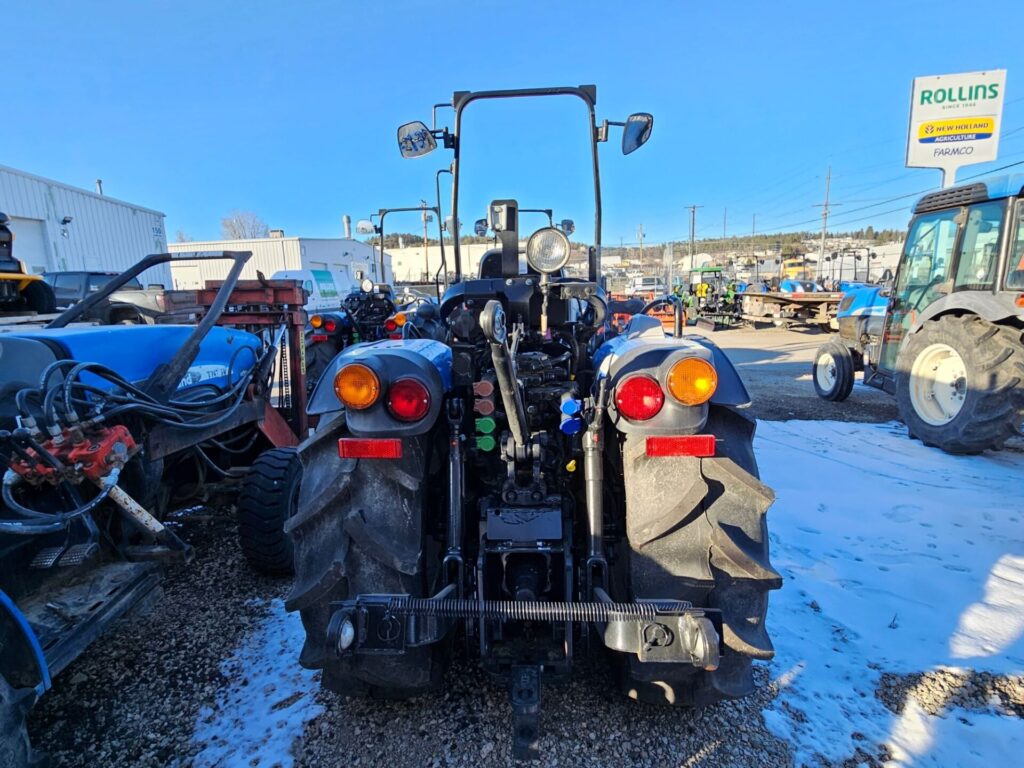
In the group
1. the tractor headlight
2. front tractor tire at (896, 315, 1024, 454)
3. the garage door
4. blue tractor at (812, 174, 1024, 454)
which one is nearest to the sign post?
blue tractor at (812, 174, 1024, 454)

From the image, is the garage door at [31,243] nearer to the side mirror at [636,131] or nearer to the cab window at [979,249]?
the side mirror at [636,131]

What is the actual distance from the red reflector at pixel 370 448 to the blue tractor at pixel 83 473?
44.0 inches

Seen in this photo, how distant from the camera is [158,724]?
2.18 metres

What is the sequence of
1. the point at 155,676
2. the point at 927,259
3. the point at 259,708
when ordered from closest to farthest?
the point at 259,708
the point at 155,676
the point at 927,259

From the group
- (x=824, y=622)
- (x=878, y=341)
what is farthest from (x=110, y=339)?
(x=878, y=341)

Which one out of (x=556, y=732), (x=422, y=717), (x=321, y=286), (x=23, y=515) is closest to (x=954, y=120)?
(x=556, y=732)

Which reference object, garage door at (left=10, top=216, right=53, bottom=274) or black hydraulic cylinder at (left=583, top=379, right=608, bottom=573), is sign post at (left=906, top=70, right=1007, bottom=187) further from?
garage door at (left=10, top=216, right=53, bottom=274)

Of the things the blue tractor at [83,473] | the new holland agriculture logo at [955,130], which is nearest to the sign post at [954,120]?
the new holland agriculture logo at [955,130]

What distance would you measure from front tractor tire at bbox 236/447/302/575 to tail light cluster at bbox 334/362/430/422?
1.53m

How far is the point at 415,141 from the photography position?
328 cm

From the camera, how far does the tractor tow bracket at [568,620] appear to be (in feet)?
5.25

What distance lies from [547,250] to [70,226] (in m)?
20.8

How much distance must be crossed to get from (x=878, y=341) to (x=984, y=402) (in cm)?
238

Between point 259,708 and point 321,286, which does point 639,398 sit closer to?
point 259,708
